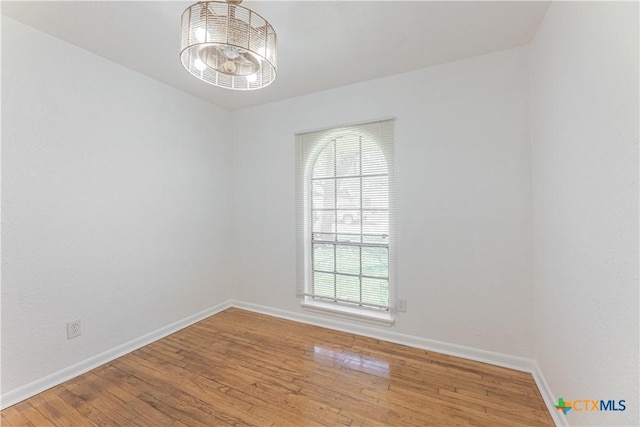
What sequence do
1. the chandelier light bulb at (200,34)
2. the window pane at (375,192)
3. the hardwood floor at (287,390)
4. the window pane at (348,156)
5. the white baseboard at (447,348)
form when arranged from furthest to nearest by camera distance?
the window pane at (348,156)
the window pane at (375,192)
the white baseboard at (447,348)
the hardwood floor at (287,390)
the chandelier light bulb at (200,34)

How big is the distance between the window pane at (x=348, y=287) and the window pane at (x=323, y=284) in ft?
0.27

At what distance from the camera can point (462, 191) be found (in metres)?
2.20

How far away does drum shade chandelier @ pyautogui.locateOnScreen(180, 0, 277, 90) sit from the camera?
1.25 metres

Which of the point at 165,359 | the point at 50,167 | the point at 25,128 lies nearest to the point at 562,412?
the point at 165,359

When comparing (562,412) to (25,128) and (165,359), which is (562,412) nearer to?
(165,359)

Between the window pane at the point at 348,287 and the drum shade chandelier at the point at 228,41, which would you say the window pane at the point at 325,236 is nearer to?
the window pane at the point at 348,287

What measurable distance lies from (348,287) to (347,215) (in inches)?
29.4

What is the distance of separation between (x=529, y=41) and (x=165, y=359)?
3.73 metres

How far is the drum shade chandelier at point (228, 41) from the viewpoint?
125 cm

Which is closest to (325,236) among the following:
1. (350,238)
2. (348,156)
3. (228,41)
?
(350,238)

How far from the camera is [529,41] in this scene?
1.94 m

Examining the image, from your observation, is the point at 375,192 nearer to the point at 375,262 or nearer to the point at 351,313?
the point at 375,262

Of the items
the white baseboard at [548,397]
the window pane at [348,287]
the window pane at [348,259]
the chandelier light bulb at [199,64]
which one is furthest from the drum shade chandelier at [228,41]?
the white baseboard at [548,397]

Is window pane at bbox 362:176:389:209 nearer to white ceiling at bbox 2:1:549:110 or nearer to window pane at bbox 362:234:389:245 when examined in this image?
window pane at bbox 362:234:389:245
